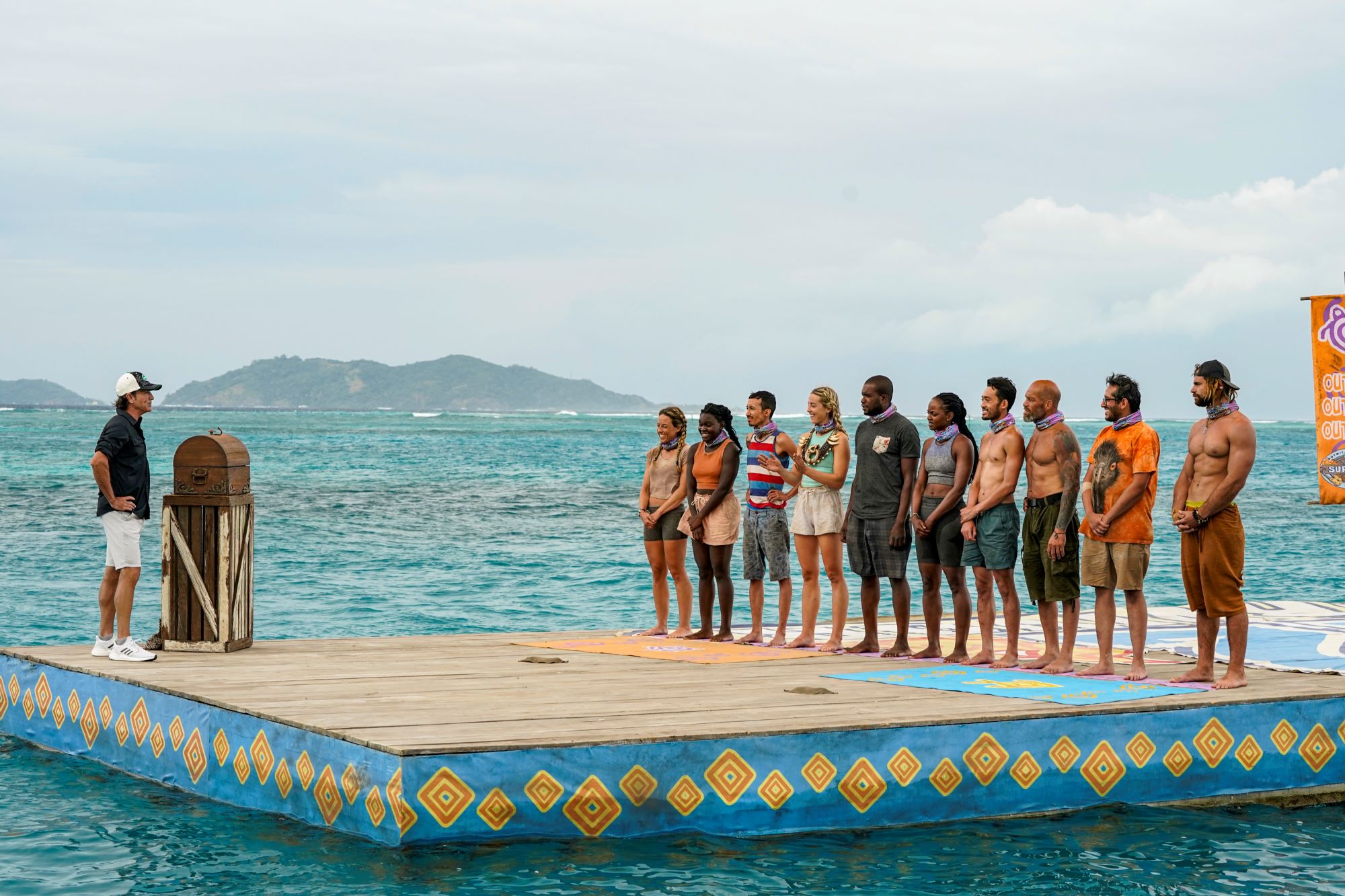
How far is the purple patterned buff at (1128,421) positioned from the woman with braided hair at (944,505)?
37.0 inches

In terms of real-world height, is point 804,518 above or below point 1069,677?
above

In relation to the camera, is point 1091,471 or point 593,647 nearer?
point 1091,471

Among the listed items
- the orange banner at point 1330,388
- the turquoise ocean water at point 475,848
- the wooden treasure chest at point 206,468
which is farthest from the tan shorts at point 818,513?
the orange banner at point 1330,388

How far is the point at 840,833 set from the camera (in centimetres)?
752

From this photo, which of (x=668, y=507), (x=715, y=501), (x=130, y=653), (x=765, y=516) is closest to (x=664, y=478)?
(x=668, y=507)

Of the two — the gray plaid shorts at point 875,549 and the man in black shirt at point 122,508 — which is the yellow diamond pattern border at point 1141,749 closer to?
the gray plaid shorts at point 875,549

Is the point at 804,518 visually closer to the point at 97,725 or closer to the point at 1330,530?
the point at 97,725

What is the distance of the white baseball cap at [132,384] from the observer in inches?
388

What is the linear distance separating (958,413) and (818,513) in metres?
1.28

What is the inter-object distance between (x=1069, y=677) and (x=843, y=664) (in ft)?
4.94

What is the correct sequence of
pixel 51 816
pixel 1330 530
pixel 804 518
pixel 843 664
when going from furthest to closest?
pixel 1330 530, pixel 804 518, pixel 843 664, pixel 51 816

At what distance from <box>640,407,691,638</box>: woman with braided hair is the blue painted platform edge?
406 cm

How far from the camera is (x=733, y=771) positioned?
7.25 m

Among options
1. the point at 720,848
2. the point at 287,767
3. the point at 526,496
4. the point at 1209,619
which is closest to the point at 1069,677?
the point at 1209,619
